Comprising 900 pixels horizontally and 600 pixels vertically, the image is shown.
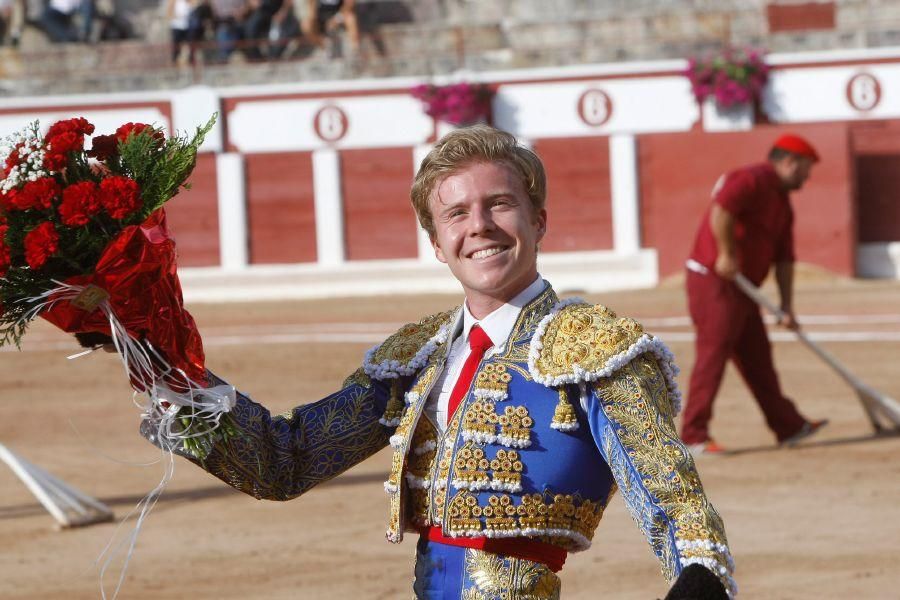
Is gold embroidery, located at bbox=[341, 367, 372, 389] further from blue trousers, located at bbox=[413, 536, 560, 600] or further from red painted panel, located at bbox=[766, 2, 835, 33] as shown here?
red painted panel, located at bbox=[766, 2, 835, 33]

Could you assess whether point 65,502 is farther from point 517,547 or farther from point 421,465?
point 517,547

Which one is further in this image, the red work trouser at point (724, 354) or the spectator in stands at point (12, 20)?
the spectator in stands at point (12, 20)

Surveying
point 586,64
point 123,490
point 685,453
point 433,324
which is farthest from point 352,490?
point 586,64

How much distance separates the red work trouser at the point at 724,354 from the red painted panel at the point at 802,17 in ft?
30.8

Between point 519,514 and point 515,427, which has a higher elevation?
point 515,427

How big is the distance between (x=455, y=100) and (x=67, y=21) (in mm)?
5674

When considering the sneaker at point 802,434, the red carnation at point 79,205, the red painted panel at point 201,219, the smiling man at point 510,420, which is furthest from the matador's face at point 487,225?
the red painted panel at point 201,219

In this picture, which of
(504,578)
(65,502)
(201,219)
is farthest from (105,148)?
(201,219)

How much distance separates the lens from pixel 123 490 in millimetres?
7078

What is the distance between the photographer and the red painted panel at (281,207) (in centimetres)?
1697

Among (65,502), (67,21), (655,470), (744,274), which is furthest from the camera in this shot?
(67,21)

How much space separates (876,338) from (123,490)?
619cm

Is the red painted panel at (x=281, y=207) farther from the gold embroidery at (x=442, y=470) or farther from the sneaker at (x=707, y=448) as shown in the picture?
the gold embroidery at (x=442, y=470)

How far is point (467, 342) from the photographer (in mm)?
2504
